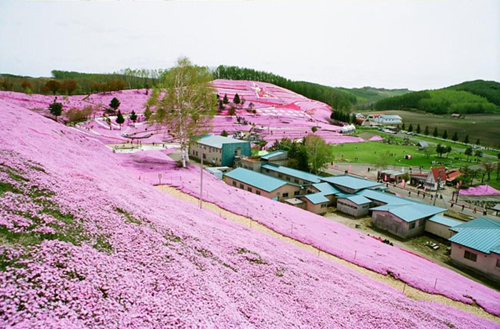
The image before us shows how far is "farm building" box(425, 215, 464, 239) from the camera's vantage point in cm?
2929

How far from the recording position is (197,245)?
9.48m

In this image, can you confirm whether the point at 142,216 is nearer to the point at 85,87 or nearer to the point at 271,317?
the point at 271,317

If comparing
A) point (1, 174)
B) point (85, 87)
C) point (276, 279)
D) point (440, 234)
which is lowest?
point (440, 234)

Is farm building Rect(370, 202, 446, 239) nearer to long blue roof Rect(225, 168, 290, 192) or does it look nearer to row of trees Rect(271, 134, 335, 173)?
long blue roof Rect(225, 168, 290, 192)

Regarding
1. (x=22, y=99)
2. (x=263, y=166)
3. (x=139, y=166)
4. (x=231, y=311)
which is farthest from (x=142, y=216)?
(x=22, y=99)

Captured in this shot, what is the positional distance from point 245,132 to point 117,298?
259 feet

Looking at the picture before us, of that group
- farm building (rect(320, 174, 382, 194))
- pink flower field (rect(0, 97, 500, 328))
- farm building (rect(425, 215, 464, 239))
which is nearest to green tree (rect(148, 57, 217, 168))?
pink flower field (rect(0, 97, 500, 328))

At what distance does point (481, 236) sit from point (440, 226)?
5025 millimetres

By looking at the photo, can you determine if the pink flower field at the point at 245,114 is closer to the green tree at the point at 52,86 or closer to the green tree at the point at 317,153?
the green tree at the point at 52,86

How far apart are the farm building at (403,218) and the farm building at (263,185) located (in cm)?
1056

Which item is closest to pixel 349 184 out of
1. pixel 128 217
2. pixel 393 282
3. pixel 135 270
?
pixel 393 282

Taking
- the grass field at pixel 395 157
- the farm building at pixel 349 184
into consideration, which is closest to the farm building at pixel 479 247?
the farm building at pixel 349 184

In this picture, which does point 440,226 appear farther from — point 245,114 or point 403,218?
point 245,114

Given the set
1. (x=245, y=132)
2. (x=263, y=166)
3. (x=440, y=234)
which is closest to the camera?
(x=440, y=234)
